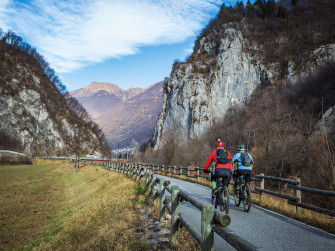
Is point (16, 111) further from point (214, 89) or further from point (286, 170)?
point (286, 170)

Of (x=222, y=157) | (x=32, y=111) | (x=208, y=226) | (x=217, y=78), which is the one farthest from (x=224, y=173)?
(x=32, y=111)

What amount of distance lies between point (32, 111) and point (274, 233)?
299 feet

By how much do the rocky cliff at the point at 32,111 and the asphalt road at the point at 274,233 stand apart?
2883 inches

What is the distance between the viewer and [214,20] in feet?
352

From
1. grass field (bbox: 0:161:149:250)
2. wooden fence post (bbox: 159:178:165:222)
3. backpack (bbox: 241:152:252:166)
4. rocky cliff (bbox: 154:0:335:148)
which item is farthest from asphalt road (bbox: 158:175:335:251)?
rocky cliff (bbox: 154:0:335:148)

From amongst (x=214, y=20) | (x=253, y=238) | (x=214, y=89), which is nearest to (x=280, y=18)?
(x=214, y=20)

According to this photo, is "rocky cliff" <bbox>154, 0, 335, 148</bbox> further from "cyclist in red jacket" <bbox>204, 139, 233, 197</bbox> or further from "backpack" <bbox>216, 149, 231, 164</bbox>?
"backpack" <bbox>216, 149, 231, 164</bbox>

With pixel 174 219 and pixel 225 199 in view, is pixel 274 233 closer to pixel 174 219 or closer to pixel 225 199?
pixel 225 199

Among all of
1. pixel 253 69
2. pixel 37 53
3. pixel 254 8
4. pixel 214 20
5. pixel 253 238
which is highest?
pixel 254 8

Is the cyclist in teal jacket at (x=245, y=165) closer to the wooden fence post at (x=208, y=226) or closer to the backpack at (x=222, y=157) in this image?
the backpack at (x=222, y=157)

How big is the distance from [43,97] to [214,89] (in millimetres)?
64652

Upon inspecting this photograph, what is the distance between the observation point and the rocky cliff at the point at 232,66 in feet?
263

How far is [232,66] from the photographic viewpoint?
8762 cm

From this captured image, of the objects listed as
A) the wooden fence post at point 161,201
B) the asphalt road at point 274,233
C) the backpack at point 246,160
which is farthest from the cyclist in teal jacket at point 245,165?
the wooden fence post at point 161,201
